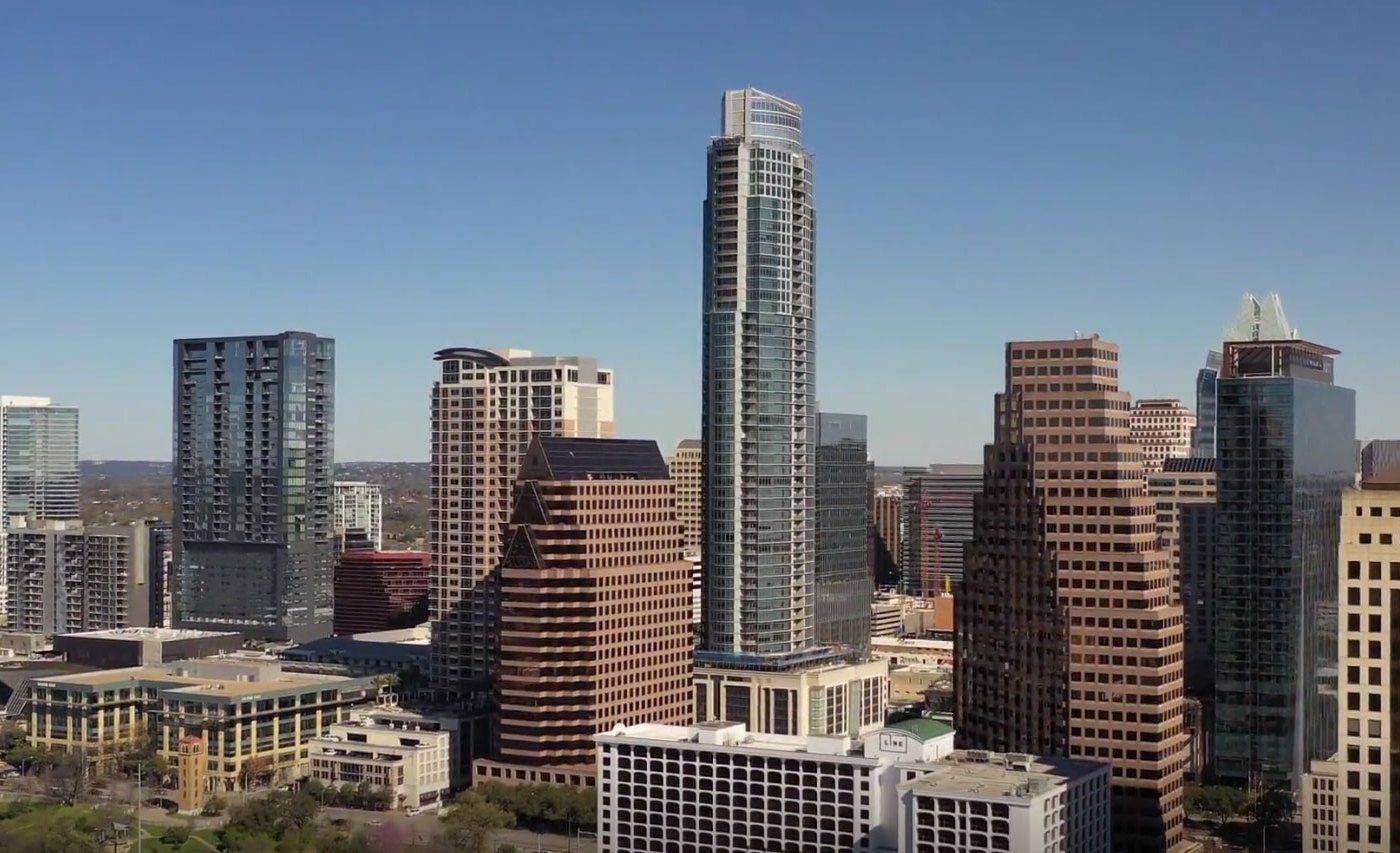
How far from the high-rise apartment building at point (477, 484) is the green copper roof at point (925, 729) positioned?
45.8m

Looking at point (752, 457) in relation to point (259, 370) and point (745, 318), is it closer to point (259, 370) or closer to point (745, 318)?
point (745, 318)

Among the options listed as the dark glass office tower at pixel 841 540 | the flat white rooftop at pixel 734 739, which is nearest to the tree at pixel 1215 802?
the flat white rooftop at pixel 734 739

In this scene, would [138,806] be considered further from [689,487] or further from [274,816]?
[689,487]

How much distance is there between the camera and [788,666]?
120 metres

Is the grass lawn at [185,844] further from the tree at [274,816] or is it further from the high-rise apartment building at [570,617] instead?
the high-rise apartment building at [570,617]

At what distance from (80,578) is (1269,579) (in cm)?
11360

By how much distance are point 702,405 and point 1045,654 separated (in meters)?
45.6

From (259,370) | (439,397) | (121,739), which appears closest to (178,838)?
(121,739)

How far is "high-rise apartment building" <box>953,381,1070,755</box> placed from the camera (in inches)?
3238

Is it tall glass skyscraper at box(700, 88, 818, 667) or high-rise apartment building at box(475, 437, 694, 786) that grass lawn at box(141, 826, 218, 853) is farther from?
tall glass skyscraper at box(700, 88, 818, 667)

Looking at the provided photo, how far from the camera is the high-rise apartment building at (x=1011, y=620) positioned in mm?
82250

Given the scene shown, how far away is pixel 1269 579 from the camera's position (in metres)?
107

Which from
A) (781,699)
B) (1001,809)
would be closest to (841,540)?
(781,699)

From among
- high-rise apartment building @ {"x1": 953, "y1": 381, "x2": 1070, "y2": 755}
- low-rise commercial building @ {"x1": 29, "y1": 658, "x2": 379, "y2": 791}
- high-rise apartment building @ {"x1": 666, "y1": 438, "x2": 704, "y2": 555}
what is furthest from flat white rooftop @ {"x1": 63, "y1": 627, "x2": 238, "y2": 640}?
high-rise apartment building @ {"x1": 953, "y1": 381, "x2": 1070, "y2": 755}
